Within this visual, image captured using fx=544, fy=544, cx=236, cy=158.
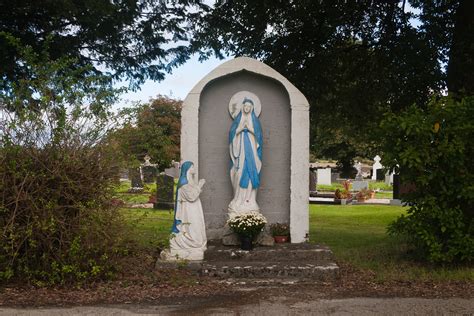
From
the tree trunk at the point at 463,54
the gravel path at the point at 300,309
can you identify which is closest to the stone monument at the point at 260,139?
the gravel path at the point at 300,309

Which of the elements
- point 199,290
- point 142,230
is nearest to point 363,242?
point 142,230

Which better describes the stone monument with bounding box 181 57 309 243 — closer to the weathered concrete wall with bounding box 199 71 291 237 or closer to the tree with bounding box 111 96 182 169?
the weathered concrete wall with bounding box 199 71 291 237

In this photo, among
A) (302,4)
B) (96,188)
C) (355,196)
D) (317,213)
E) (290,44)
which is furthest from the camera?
(355,196)

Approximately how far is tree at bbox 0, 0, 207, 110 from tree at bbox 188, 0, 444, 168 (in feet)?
2.63

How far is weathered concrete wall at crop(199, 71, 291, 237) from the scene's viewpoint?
9688 millimetres

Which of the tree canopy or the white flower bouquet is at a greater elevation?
the tree canopy

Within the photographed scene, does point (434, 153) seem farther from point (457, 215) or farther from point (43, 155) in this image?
point (43, 155)

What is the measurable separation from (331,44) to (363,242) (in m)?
4.81

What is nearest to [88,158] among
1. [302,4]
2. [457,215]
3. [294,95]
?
[294,95]

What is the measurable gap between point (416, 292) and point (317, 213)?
12821 mm

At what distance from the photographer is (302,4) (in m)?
11.8

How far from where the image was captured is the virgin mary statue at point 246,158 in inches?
360

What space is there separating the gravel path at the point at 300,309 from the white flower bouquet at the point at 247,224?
2.13 m

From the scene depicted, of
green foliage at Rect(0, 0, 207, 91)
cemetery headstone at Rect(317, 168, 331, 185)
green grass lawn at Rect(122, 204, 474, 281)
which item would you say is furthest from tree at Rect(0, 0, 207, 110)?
cemetery headstone at Rect(317, 168, 331, 185)
